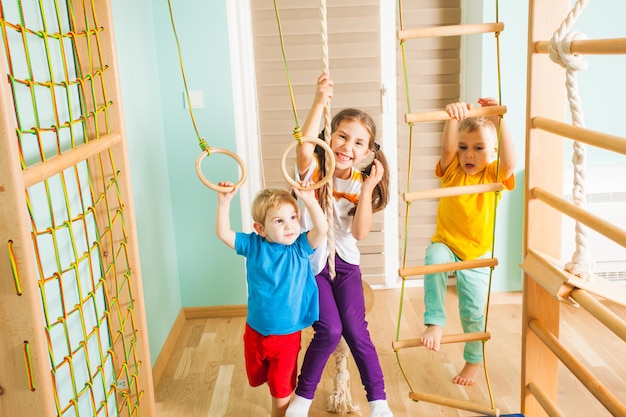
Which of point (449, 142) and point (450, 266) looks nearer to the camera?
point (450, 266)

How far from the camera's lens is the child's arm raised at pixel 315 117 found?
1945mm

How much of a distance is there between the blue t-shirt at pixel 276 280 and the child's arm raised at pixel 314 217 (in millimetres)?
39

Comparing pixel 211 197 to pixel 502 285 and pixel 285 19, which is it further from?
pixel 502 285

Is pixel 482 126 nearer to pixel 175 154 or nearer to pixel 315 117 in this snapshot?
pixel 315 117

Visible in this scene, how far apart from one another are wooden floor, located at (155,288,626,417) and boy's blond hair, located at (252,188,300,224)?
0.86m

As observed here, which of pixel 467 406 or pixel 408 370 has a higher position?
pixel 467 406

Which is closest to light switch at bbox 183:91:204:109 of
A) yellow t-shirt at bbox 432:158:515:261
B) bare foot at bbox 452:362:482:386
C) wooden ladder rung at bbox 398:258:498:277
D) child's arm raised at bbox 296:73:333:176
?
child's arm raised at bbox 296:73:333:176

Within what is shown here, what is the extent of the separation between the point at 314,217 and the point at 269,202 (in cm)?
16

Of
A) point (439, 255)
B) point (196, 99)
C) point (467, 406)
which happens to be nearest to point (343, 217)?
point (439, 255)

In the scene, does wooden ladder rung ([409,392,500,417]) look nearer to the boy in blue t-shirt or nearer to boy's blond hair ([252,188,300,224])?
the boy in blue t-shirt

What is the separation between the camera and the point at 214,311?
3281 mm

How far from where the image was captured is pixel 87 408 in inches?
77.0

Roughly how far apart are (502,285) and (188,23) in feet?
6.65

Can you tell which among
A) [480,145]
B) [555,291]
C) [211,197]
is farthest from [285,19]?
[555,291]
